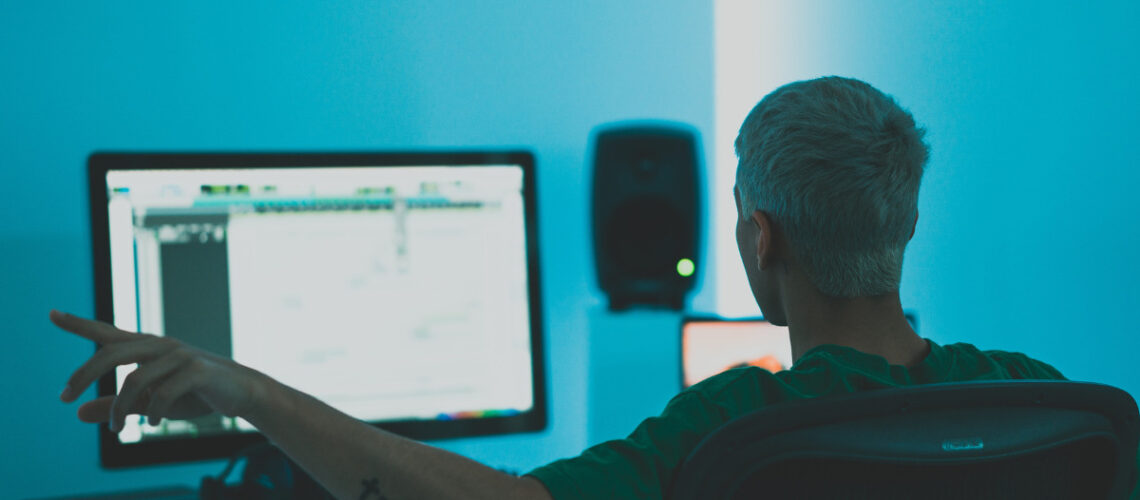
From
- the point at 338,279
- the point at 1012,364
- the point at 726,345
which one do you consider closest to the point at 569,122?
the point at 726,345

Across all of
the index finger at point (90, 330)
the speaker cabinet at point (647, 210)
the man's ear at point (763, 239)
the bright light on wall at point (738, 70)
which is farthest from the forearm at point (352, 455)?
the bright light on wall at point (738, 70)

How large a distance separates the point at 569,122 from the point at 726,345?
0.53 m

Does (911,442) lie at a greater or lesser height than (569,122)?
lesser

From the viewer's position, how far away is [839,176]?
75 cm

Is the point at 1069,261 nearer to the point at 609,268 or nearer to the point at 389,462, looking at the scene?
the point at 609,268

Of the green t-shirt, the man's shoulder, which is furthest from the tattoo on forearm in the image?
the man's shoulder

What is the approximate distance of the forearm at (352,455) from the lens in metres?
0.60

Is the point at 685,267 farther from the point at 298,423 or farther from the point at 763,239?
the point at 298,423

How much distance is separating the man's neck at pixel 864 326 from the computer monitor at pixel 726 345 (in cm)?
62

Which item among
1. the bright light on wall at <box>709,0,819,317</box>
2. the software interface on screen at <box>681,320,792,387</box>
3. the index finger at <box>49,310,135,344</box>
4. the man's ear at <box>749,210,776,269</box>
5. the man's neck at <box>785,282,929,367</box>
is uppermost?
the bright light on wall at <box>709,0,819,317</box>

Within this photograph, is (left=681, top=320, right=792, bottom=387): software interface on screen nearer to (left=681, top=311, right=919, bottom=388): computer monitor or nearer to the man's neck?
(left=681, top=311, right=919, bottom=388): computer monitor

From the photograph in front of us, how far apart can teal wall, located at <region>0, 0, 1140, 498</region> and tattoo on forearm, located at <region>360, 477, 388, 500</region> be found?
37.4 inches

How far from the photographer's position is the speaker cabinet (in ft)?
4.66

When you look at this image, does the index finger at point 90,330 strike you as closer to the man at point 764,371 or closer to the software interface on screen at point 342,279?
the man at point 764,371
